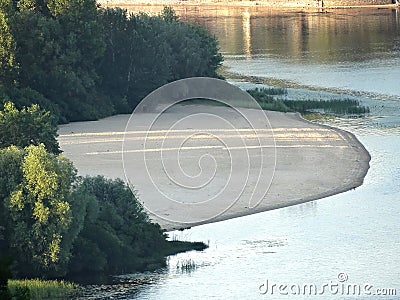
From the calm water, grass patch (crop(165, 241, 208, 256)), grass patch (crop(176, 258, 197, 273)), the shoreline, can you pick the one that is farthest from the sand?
the shoreline

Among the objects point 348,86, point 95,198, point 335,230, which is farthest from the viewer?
point 348,86

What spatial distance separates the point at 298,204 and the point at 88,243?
7.58 metres

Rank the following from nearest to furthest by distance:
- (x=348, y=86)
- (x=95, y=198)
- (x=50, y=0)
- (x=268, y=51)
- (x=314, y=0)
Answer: (x=95, y=198)
(x=50, y=0)
(x=348, y=86)
(x=268, y=51)
(x=314, y=0)

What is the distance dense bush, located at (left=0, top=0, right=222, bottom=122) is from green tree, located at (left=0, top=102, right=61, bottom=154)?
928cm

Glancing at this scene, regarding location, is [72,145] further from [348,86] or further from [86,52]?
[348,86]

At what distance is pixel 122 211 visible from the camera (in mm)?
27703

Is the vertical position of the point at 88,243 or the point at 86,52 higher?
the point at 86,52

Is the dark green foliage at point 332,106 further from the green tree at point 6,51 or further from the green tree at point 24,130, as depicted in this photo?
the green tree at point 24,130

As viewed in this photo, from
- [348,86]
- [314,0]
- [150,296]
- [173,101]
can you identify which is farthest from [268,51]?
[150,296]

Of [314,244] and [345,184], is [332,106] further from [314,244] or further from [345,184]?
[314,244]

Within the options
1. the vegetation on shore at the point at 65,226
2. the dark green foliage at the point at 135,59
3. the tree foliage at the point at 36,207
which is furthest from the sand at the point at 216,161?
the tree foliage at the point at 36,207

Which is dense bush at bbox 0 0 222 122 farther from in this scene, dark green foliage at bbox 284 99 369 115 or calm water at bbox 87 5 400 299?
calm water at bbox 87 5 400 299

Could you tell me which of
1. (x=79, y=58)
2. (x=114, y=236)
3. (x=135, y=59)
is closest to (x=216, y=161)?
(x=114, y=236)

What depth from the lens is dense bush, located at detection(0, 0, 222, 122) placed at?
4359 centimetres
